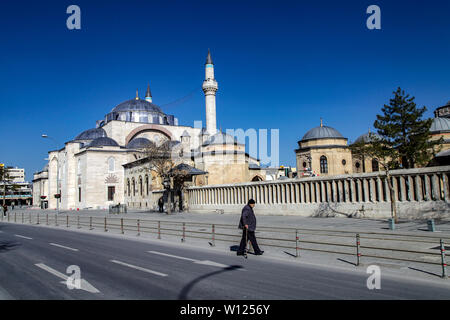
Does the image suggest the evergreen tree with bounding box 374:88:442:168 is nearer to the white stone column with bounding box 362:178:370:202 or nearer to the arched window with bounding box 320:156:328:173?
the white stone column with bounding box 362:178:370:202

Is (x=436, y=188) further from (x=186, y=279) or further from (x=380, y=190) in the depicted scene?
(x=186, y=279)

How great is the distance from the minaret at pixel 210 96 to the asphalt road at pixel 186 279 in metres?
42.5

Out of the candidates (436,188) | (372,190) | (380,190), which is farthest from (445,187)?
(372,190)

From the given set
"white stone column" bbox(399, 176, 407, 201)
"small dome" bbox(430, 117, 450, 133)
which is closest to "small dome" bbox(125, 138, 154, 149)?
"small dome" bbox(430, 117, 450, 133)

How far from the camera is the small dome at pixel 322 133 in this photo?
4494 centimetres

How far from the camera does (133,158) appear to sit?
2430 inches

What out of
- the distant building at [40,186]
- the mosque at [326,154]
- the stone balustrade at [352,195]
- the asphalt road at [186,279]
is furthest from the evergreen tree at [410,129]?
the distant building at [40,186]

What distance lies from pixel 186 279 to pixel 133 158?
186 ft

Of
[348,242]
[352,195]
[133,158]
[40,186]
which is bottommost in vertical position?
[348,242]

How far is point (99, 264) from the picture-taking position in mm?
9430

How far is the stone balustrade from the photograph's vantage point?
18.3m

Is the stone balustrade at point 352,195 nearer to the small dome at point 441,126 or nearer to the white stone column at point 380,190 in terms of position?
the white stone column at point 380,190
